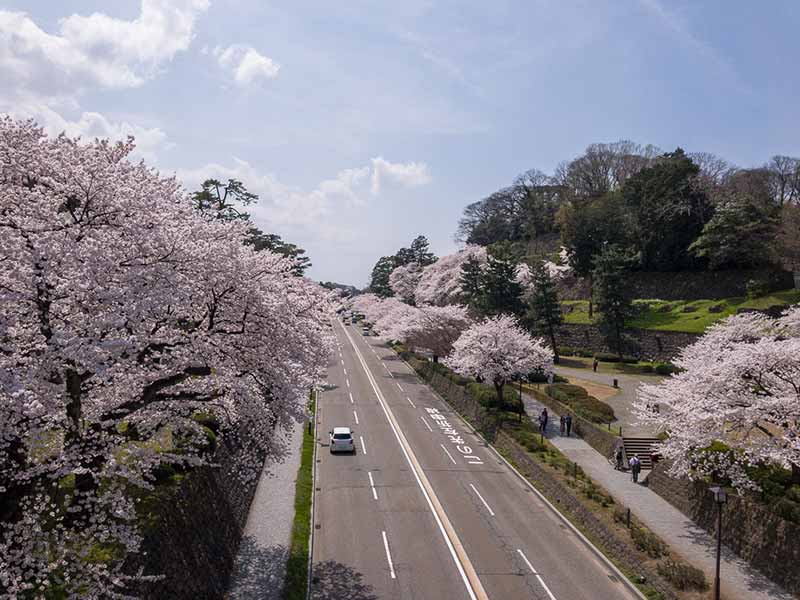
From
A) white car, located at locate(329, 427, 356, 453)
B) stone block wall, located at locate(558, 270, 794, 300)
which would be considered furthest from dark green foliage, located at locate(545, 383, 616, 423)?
stone block wall, located at locate(558, 270, 794, 300)

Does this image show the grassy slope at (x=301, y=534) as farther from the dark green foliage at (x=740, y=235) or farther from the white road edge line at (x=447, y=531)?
the dark green foliage at (x=740, y=235)

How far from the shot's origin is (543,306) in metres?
58.4

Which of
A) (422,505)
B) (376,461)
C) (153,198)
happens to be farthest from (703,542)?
(153,198)

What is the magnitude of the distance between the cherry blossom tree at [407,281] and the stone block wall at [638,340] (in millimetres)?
32358

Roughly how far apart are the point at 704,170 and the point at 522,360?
59.2 metres

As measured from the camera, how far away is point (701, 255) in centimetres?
6269

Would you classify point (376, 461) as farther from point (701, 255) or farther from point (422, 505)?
point (701, 255)

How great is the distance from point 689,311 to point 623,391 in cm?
2083

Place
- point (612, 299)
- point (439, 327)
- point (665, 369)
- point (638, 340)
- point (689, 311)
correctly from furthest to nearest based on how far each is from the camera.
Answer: point (689, 311), point (638, 340), point (612, 299), point (439, 327), point (665, 369)

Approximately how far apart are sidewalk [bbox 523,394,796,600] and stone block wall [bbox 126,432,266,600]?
593 inches

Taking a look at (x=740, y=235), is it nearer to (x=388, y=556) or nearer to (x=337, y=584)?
(x=388, y=556)

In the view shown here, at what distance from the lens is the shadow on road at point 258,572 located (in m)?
16.8

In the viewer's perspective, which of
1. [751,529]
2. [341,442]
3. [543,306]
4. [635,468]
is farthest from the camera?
[543,306]

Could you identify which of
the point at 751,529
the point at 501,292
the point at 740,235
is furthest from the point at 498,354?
the point at 740,235
